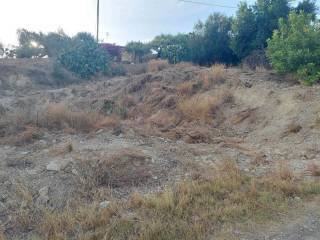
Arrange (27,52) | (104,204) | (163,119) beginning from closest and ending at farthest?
(104,204), (163,119), (27,52)

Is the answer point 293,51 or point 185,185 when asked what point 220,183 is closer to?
point 185,185

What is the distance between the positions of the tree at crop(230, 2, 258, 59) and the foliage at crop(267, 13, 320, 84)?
19.4ft

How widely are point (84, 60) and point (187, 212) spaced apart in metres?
15.4

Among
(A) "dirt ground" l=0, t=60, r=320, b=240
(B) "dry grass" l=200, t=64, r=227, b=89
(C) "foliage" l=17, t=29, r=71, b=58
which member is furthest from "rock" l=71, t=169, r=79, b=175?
(C) "foliage" l=17, t=29, r=71, b=58

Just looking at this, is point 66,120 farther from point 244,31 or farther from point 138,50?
point 138,50

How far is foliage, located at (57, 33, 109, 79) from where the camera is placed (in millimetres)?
17625

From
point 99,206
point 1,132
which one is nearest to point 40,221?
point 99,206

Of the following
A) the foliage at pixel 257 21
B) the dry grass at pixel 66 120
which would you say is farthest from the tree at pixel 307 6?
the dry grass at pixel 66 120

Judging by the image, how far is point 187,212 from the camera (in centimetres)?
368

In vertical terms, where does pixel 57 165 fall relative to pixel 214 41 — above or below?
below

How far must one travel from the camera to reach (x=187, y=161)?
535 centimetres

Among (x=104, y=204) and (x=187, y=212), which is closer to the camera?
(x=187, y=212)

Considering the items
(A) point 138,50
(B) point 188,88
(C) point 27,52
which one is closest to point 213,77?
(B) point 188,88

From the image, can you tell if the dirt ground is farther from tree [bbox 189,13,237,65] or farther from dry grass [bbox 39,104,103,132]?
tree [bbox 189,13,237,65]
